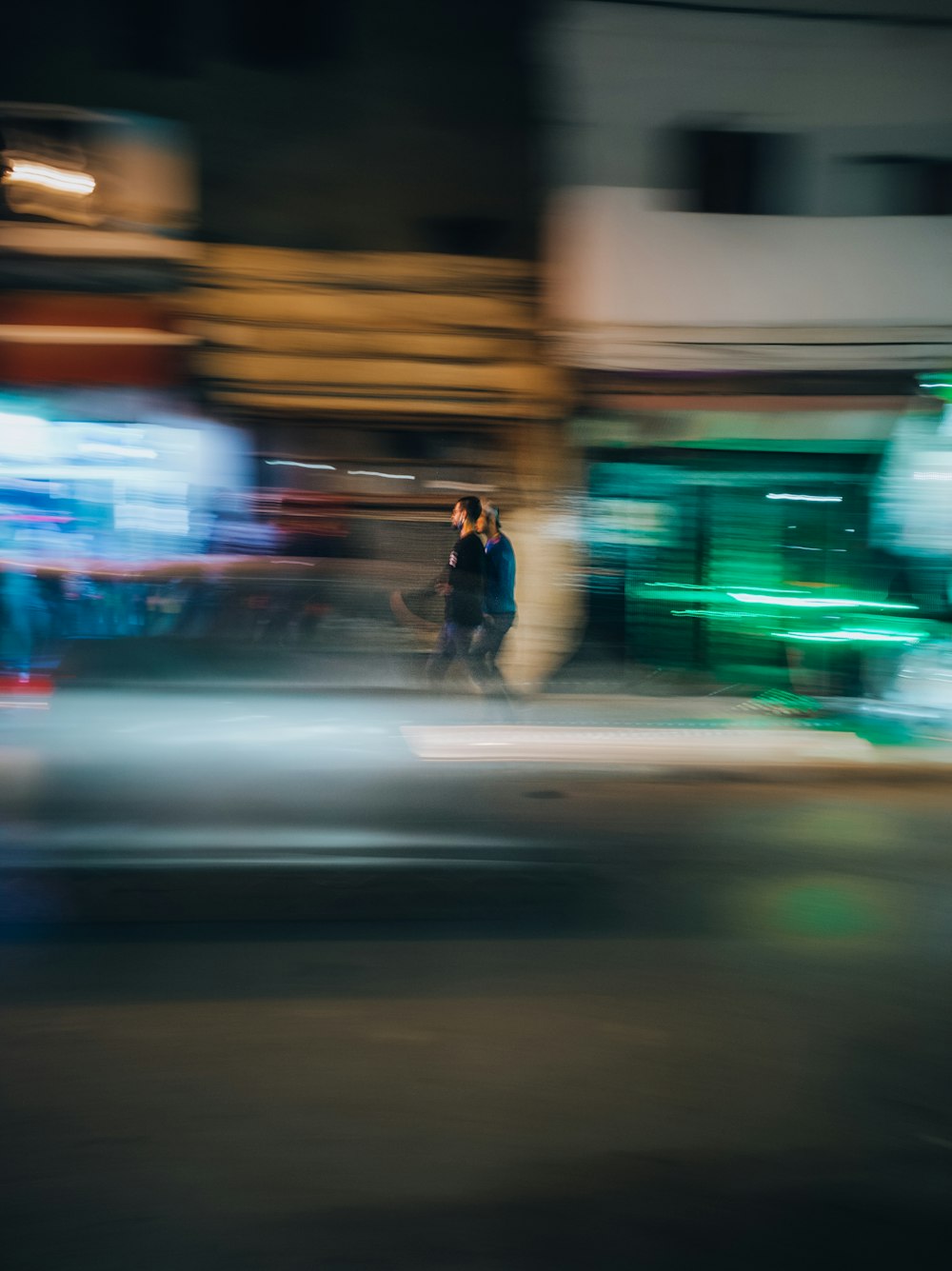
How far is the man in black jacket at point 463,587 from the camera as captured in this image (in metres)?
7.59

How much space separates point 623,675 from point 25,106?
8322 millimetres

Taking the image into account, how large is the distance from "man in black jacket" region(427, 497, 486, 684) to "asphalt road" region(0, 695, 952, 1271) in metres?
1.46

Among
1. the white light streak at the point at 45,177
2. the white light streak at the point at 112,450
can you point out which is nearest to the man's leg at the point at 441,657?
the white light streak at the point at 112,450

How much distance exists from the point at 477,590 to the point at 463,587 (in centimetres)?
11

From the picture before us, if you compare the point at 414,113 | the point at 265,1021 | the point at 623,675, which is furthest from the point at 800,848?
the point at 414,113

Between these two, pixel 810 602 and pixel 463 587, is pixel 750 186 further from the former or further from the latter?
pixel 463 587

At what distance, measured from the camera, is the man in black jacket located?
7.59 metres

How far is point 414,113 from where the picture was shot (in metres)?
12.7

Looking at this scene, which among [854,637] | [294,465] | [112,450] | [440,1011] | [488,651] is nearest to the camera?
[440,1011]

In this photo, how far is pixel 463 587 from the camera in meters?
8.08

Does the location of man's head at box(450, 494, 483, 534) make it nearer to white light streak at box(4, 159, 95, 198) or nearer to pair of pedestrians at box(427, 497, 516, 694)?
pair of pedestrians at box(427, 497, 516, 694)

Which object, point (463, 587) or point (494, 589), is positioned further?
point (494, 589)

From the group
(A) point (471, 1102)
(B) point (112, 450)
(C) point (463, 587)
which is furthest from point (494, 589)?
(B) point (112, 450)

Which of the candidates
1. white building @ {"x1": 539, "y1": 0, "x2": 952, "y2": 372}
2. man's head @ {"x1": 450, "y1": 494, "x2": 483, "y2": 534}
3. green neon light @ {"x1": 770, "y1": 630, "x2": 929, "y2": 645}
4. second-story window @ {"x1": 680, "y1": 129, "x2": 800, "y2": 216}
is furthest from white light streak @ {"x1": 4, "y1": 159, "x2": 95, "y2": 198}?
green neon light @ {"x1": 770, "y1": 630, "x2": 929, "y2": 645}
